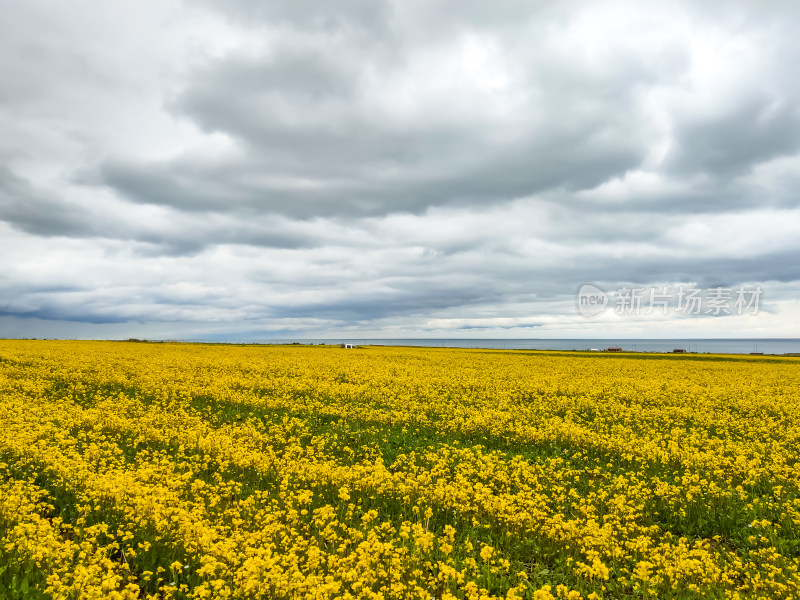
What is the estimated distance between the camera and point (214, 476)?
9.91 metres

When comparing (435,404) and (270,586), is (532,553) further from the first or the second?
(435,404)

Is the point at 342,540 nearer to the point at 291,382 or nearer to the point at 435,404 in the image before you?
the point at 435,404

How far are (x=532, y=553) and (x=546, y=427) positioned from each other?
7.72 meters

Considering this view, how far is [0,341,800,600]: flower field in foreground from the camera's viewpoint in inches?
249

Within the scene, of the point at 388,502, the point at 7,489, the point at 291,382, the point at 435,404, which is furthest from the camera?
the point at 291,382

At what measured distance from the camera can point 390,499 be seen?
30.8ft

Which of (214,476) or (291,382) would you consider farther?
(291,382)

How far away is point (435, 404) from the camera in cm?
1833

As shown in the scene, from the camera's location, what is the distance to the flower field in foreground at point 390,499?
6.31 meters

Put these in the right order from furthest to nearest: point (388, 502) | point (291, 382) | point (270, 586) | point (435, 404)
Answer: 1. point (291, 382)
2. point (435, 404)
3. point (388, 502)
4. point (270, 586)

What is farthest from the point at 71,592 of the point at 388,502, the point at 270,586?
the point at 388,502

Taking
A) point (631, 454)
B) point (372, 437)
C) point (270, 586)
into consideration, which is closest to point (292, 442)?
point (372, 437)

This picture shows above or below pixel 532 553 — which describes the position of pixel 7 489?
above

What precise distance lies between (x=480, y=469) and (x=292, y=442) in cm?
542
